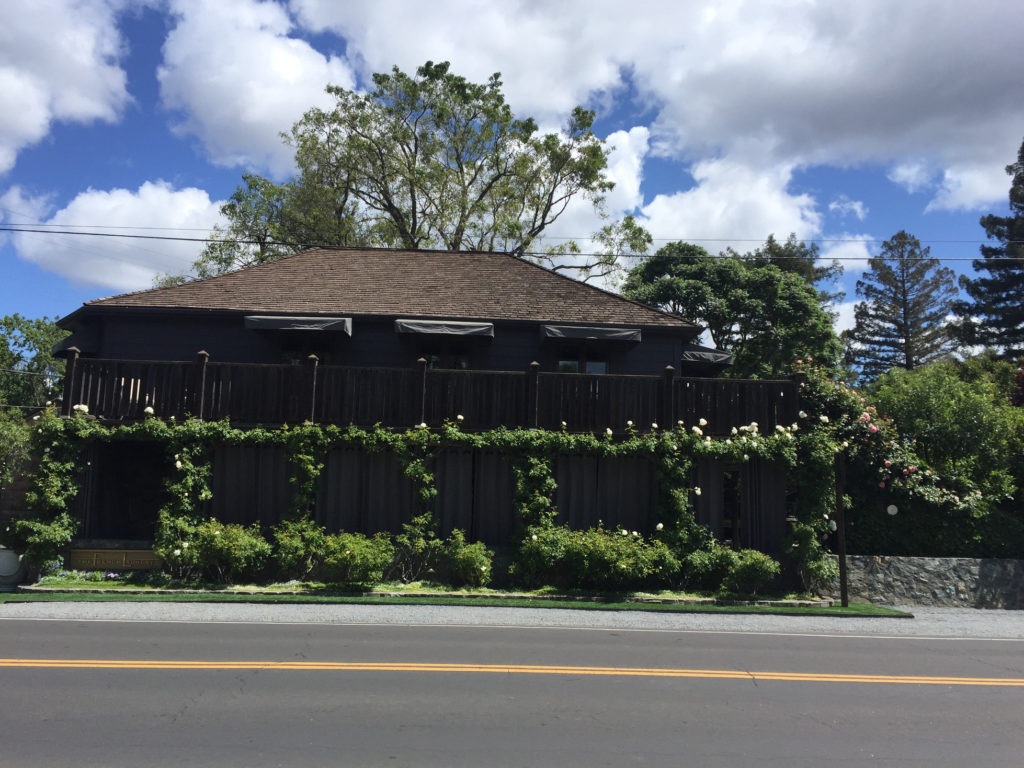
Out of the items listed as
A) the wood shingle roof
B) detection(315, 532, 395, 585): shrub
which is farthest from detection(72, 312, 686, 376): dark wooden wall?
detection(315, 532, 395, 585): shrub

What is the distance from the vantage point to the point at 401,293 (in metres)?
18.2

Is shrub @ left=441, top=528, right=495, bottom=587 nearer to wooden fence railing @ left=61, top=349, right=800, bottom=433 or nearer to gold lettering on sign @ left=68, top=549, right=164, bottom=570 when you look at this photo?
wooden fence railing @ left=61, top=349, right=800, bottom=433

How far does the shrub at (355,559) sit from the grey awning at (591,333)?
19.0 ft

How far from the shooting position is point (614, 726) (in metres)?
5.97

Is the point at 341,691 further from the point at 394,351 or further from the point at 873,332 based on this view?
the point at 873,332

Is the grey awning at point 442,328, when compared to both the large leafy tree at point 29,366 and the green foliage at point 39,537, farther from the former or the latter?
the large leafy tree at point 29,366

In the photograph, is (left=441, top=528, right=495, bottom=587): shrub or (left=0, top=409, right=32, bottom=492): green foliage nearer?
(left=441, top=528, right=495, bottom=587): shrub

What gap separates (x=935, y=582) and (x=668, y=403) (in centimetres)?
664

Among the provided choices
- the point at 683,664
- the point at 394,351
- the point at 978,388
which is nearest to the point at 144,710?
the point at 683,664

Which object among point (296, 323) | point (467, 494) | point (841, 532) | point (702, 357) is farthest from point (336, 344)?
point (841, 532)

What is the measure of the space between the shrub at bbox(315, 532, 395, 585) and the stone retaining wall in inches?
358

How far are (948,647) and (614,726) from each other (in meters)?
6.92

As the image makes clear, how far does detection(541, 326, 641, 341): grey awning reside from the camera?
16219 millimetres

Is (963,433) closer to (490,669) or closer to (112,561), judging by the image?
(490,669)
